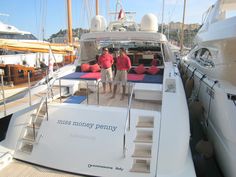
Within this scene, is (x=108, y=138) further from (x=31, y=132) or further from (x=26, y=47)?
(x=26, y=47)

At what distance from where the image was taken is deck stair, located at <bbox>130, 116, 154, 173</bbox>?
3.72 metres

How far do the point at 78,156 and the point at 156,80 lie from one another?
276cm

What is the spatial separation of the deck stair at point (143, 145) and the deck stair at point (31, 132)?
181 cm

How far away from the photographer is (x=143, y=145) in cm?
389

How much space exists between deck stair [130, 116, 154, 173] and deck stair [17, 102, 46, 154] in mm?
1809

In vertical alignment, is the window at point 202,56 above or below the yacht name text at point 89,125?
above

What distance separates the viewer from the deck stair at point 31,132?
4.24m

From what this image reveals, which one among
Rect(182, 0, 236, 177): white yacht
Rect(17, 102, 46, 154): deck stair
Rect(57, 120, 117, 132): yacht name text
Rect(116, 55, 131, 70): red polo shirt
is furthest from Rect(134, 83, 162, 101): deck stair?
Rect(17, 102, 46, 154): deck stair

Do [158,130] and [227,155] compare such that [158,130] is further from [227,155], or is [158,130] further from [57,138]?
[57,138]

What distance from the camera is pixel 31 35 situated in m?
18.4

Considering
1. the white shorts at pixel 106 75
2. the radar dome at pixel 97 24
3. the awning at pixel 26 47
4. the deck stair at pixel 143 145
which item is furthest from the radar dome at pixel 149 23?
the deck stair at pixel 143 145

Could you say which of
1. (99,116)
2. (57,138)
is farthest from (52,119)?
(99,116)

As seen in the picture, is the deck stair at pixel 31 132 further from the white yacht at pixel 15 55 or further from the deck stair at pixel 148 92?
the white yacht at pixel 15 55

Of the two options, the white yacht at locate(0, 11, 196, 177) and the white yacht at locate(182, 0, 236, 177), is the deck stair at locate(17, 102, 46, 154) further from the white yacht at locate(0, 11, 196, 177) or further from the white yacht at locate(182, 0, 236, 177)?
the white yacht at locate(182, 0, 236, 177)
